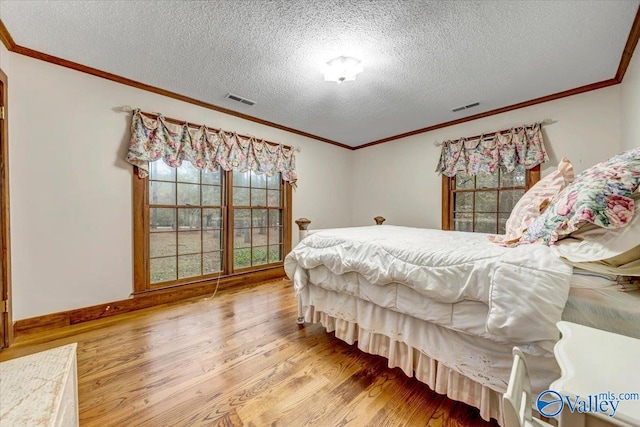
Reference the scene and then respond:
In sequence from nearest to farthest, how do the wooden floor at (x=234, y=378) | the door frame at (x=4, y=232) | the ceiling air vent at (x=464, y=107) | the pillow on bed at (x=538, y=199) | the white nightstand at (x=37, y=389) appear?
the white nightstand at (x=37, y=389), the wooden floor at (x=234, y=378), the pillow on bed at (x=538, y=199), the door frame at (x=4, y=232), the ceiling air vent at (x=464, y=107)

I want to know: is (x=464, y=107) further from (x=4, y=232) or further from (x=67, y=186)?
(x=4, y=232)

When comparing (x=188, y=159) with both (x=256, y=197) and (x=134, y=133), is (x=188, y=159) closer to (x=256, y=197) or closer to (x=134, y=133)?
(x=134, y=133)

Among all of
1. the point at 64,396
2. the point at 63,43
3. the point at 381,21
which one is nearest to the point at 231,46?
the point at 381,21

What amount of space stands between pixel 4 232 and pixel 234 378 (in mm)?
2179

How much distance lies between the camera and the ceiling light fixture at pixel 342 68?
2.19m

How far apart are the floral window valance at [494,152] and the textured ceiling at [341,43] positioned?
1.42ft

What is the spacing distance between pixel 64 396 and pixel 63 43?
2733 mm

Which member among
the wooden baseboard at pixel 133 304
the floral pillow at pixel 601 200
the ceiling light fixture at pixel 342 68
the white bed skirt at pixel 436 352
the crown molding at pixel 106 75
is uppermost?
the crown molding at pixel 106 75

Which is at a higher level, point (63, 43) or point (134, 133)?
point (63, 43)

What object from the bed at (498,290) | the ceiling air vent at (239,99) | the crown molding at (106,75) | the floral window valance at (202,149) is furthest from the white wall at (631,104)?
the crown molding at (106,75)

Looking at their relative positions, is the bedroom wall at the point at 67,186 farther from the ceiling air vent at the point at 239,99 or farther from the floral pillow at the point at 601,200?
the floral pillow at the point at 601,200

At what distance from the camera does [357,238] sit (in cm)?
194

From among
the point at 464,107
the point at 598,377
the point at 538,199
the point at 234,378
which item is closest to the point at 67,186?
the point at 234,378

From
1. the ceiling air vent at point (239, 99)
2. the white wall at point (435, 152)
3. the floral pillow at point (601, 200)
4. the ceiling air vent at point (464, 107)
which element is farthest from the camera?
the ceiling air vent at point (464, 107)
